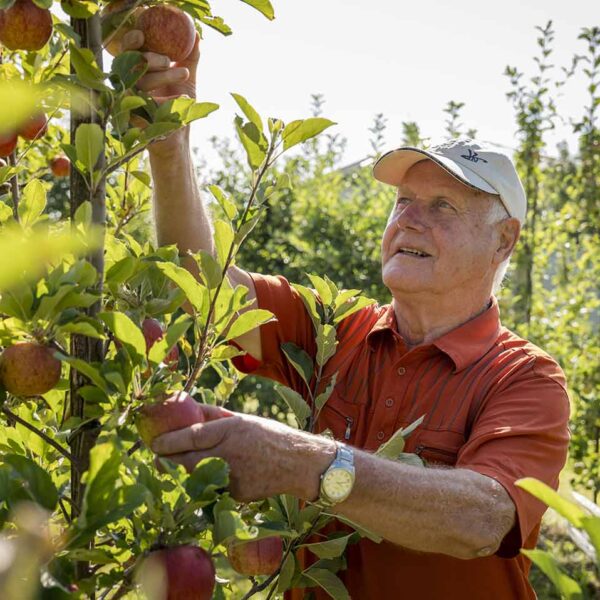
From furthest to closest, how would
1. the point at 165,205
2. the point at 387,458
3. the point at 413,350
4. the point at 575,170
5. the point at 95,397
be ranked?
the point at 575,170, the point at 413,350, the point at 165,205, the point at 387,458, the point at 95,397

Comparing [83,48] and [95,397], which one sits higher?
[83,48]

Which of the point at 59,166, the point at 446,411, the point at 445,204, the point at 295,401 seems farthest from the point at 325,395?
the point at 59,166

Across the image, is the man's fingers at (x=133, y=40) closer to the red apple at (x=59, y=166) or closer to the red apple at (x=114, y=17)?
the red apple at (x=114, y=17)

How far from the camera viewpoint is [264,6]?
142 cm

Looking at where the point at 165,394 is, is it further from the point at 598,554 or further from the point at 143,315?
the point at 598,554

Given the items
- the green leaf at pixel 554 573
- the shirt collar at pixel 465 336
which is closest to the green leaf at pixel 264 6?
the green leaf at pixel 554 573

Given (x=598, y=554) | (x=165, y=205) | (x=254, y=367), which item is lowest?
(x=254, y=367)

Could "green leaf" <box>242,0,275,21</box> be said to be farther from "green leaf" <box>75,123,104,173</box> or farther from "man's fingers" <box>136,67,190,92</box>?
"green leaf" <box>75,123,104,173</box>

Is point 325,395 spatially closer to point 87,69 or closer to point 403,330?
point 87,69

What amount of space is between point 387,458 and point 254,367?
0.83m

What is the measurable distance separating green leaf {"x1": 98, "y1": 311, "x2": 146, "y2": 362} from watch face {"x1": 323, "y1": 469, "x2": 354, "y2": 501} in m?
0.39

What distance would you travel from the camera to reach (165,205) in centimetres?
201

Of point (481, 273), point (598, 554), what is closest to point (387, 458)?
point (598, 554)

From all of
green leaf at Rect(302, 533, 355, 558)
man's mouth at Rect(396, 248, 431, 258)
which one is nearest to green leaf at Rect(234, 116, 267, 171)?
green leaf at Rect(302, 533, 355, 558)
